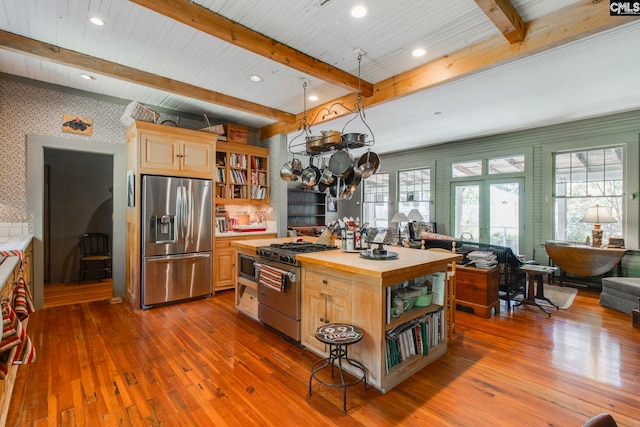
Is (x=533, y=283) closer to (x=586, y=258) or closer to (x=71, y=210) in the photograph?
(x=586, y=258)

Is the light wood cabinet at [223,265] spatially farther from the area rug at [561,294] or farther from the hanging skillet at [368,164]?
the area rug at [561,294]

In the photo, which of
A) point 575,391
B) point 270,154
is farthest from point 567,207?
point 270,154

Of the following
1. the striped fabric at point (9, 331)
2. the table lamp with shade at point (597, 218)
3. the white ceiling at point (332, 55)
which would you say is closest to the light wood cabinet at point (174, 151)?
the white ceiling at point (332, 55)

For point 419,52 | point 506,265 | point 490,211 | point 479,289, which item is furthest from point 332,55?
point 490,211

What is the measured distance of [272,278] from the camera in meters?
2.98

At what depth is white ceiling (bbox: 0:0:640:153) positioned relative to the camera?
2.43m

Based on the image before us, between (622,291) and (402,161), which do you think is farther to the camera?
(402,161)

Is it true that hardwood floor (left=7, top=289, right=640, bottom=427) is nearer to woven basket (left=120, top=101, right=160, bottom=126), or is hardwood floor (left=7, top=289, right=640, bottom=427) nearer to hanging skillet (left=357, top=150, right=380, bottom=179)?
hanging skillet (left=357, top=150, right=380, bottom=179)

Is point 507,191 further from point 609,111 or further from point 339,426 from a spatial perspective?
point 339,426

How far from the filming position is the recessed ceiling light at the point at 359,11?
2.35m

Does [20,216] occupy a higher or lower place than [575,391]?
higher

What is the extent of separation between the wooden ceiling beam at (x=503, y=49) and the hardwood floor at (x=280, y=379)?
266 cm

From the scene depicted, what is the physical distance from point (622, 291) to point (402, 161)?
507 cm

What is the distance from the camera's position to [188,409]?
1.98m
